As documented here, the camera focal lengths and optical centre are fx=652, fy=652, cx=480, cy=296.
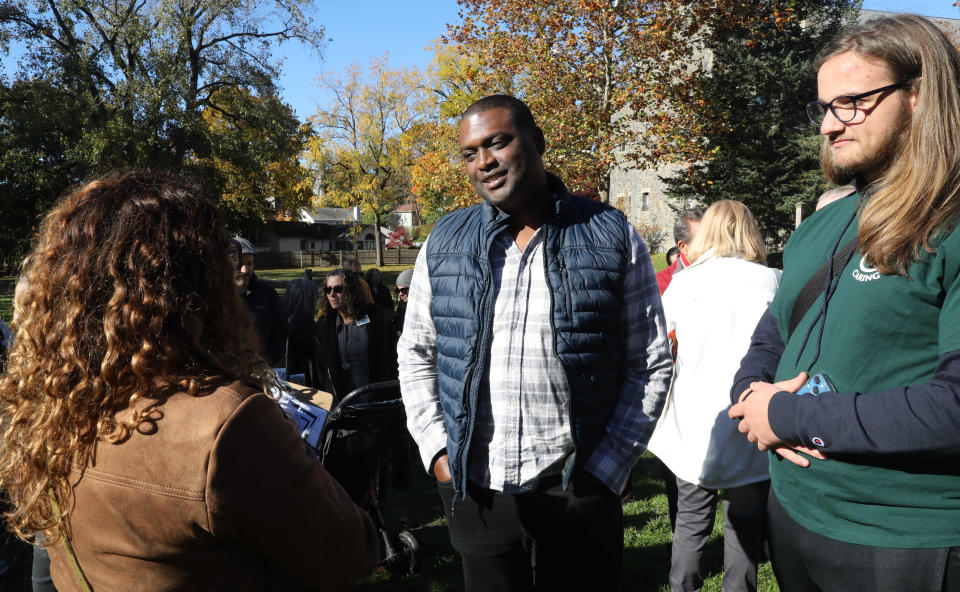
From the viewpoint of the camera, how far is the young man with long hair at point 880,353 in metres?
1.46

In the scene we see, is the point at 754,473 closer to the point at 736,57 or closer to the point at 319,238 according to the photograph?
the point at 736,57

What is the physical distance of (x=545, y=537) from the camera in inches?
90.4

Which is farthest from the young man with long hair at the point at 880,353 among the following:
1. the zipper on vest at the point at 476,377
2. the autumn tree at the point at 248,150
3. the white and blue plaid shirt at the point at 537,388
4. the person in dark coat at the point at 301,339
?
the autumn tree at the point at 248,150

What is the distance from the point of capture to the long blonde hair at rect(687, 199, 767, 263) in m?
3.44

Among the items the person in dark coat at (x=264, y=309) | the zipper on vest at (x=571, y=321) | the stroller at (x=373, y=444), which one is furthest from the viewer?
the person in dark coat at (x=264, y=309)

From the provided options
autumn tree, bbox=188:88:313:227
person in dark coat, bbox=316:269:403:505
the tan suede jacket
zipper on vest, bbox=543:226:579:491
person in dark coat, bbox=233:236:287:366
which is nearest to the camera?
the tan suede jacket

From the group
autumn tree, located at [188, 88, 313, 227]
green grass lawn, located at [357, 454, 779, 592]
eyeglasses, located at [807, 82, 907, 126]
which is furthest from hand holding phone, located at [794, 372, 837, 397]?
autumn tree, located at [188, 88, 313, 227]

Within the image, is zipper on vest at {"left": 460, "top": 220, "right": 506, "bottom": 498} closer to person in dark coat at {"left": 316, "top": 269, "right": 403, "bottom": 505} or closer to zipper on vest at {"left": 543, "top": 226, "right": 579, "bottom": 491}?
zipper on vest at {"left": 543, "top": 226, "right": 579, "bottom": 491}

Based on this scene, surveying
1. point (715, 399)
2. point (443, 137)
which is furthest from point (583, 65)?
point (715, 399)

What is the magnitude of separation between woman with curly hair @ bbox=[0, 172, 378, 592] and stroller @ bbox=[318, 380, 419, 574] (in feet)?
7.18

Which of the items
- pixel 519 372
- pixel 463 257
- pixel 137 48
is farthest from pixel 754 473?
pixel 137 48

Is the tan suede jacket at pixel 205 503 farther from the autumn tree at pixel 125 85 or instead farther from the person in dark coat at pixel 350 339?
the autumn tree at pixel 125 85

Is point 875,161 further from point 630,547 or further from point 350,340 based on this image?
point 350,340

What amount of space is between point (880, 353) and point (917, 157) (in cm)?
48
